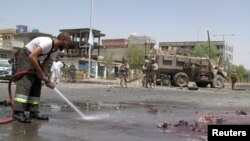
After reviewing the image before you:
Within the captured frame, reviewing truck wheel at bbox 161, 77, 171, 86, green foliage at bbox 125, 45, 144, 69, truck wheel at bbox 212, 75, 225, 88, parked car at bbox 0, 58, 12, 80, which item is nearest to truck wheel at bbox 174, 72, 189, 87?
truck wheel at bbox 161, 77, 171, 86

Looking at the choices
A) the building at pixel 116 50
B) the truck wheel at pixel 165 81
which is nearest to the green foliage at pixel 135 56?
the building at pixel 116 50

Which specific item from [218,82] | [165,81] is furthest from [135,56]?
[165,81]

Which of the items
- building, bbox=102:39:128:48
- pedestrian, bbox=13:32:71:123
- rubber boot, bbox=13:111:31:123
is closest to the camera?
rubber boot, bbox=13:111:31:123

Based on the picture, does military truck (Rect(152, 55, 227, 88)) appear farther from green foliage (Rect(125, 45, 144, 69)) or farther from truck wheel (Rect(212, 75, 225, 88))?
green foliage (Rect(125, 45, 144, 69))

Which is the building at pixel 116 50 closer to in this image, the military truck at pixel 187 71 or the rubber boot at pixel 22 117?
the military truck at pixel 187 71

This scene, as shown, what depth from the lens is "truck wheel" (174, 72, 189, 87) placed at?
32594 mm

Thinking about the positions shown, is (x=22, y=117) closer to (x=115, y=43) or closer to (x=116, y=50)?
(x=116, y=50)

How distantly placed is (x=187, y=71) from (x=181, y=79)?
1527 mm

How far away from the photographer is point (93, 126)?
6996 mm

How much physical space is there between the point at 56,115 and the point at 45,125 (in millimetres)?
1509

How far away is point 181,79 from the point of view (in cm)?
3266

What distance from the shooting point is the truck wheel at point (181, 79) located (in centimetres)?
3259

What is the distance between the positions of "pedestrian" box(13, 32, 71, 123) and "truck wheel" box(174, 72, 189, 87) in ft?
83.7

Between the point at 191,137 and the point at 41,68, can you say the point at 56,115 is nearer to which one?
the point at 41,68
